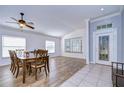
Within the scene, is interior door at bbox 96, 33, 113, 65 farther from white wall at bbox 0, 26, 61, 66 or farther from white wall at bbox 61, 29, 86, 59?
white wall at bbox 0, 26, 61, 66

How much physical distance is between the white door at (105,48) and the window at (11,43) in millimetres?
4799

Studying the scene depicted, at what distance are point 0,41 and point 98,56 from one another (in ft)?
18.3

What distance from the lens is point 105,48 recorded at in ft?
17.2

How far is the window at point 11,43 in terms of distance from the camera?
209 inches

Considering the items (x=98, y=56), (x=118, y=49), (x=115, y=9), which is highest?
(x=115, y=9)

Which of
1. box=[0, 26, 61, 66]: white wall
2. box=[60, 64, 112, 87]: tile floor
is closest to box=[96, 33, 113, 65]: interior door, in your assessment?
box=[60, 64, 112, 87]: tile floor

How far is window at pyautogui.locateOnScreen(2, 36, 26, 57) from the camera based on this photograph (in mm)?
5319

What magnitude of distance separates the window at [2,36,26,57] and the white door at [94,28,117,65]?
4799mm

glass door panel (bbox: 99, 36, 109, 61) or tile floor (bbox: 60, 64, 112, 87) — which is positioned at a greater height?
glass door panel (bbox: 99, 36, 109, 61)

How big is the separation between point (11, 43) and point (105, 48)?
18.4ft
